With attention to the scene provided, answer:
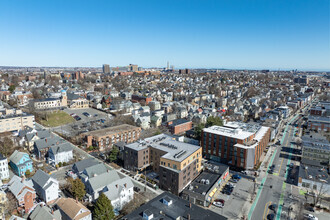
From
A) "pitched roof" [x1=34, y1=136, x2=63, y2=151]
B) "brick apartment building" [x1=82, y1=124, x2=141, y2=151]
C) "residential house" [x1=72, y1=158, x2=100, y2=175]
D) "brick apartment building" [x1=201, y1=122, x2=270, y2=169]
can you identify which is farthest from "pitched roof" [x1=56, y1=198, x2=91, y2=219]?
"brick apartment building" [x1=201, y1=122, x2=270, y2=169]

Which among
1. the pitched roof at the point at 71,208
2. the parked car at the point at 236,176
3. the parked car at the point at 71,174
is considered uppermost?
the pitched roof at the point at 71,208

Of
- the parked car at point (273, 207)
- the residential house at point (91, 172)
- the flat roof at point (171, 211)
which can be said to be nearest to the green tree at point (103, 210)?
the flat roof at point (171, 211)

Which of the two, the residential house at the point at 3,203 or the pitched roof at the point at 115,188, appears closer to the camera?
the residential house at the point at 3,203

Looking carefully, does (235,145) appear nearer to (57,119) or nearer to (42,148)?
(42,148)

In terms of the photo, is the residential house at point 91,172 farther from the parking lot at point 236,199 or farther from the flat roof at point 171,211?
the parking lot at point 236,199

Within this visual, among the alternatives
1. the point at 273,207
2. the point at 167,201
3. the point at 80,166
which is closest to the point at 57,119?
the point at 80,166

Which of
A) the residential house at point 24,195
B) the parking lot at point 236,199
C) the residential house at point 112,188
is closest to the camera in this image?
the residential house at point 24,195
